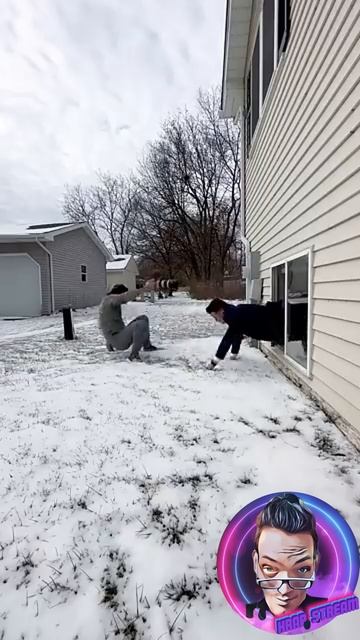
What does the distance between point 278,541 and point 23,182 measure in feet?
133

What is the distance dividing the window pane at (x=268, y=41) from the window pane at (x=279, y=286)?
8.57 feet

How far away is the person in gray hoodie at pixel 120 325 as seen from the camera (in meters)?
5.15

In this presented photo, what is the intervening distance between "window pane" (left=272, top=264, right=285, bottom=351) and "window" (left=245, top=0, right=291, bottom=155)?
2.47 m

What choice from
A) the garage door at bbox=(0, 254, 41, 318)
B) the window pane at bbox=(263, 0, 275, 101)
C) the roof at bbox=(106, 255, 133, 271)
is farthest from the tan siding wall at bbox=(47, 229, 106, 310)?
the window pane at bbox=(263, 0, 275, 101)

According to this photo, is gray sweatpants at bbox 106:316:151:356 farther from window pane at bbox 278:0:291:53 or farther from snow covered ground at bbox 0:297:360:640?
window pane at bbox 278:0:291:53

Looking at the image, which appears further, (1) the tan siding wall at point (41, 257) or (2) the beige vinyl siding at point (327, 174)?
(1) the tan siding wall at point (41, 257)

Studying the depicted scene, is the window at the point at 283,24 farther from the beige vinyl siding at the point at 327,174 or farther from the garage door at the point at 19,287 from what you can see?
the garage door at the point at 19,287

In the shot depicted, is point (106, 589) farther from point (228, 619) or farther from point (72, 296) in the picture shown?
point (72, 296)

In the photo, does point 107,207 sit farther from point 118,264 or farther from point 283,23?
point 283,23

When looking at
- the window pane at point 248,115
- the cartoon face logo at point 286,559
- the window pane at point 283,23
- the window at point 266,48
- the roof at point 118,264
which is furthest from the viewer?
the roof at point 118,264

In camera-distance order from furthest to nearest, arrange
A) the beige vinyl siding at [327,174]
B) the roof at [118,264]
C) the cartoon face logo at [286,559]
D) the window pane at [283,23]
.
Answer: the roof at [118,264], the window pane at [283,23], the beige vinyl siding at [327,174], the cartoon face logo at [286,559]
